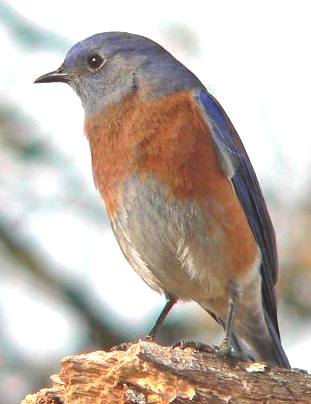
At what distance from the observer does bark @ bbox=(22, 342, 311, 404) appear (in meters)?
8.51

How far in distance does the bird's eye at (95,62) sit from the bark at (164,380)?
3.45 meters

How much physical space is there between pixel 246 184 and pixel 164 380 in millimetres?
2927

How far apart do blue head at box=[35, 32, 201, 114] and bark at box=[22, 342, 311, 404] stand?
9.19 feet

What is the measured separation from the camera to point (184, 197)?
10328mm

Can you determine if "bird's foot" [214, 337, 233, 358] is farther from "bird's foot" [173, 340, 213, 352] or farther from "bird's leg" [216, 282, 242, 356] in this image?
"bird's leg" [216, 282, 242, 356]

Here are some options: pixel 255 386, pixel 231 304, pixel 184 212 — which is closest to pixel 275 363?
pixel 231 304

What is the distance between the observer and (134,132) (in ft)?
34.6

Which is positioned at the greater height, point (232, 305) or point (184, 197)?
point (184, 197)

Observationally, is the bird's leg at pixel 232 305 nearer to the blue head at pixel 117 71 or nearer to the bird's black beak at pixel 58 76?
the blue head at pixel 117 71

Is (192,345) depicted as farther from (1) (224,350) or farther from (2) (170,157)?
(2) (170,157)

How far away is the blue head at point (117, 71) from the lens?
1108cm

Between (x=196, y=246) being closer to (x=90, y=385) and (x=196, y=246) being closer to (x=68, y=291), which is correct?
(x=90, y=385)

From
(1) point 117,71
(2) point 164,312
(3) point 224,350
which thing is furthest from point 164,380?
Result: (1) point 117,71

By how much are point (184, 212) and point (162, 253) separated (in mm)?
425
